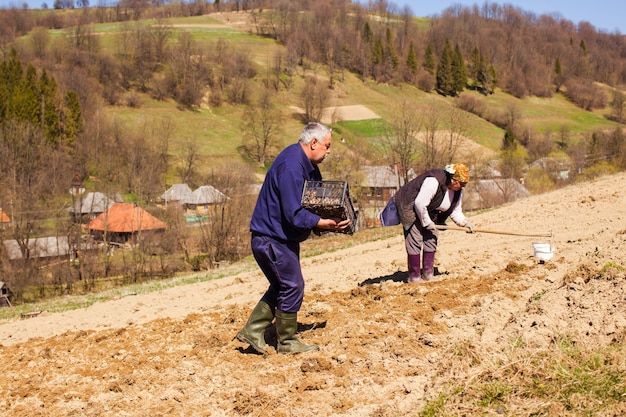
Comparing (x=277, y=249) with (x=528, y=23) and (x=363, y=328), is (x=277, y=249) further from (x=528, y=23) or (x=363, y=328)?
(x=528, y=23)

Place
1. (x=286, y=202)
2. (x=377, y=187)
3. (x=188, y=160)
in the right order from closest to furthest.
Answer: (x=286, y=202)
(x=377, y=187)
(x=188, y=160)

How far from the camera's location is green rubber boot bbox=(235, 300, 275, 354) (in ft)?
20.7

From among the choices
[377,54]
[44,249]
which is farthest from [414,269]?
[377,54]

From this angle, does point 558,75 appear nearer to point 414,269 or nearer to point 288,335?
point 414,269

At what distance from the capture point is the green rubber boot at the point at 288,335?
611cm

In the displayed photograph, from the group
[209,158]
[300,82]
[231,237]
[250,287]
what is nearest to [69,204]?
[231,237]

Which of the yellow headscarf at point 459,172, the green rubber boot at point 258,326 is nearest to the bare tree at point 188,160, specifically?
the yellow headscarf at point 459,172

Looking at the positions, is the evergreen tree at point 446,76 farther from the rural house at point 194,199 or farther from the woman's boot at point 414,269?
the woman's boot at point 414,269

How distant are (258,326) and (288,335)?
389mm

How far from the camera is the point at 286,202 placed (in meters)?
5.84

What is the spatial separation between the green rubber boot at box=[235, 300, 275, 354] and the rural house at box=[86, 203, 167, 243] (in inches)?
1515

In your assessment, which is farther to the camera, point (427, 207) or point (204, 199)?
point (204, 199)

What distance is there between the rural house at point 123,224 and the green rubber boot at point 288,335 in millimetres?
38779

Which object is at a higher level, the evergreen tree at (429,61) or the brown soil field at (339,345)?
the evergreen tree at (429,61)
